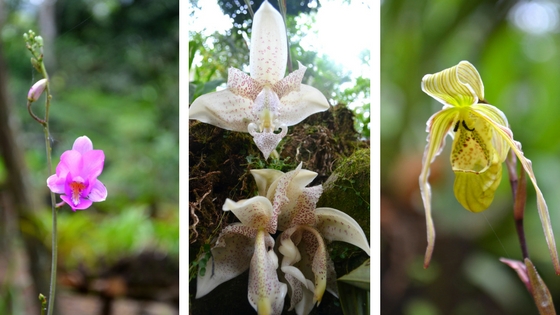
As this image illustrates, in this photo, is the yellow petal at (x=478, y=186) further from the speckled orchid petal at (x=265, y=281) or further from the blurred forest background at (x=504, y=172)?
the speckled orchid petal at (x=265, y=281)

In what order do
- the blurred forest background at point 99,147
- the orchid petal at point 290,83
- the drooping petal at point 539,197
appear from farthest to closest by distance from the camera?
1. the blurred forest background at point 99,147
2. the orchid petal at point 290,83
3. the drooping petal at point 539,197

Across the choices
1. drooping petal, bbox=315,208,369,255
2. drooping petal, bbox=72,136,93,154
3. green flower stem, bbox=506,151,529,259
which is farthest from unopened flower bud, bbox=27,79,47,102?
green flower stem, bbox=506,151,529,259

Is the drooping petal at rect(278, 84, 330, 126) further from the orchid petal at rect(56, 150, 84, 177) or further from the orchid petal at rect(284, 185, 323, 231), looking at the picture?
the orchid petal at rect(56, 150, 84, 177)

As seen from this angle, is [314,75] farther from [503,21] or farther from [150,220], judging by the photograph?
[150,220]

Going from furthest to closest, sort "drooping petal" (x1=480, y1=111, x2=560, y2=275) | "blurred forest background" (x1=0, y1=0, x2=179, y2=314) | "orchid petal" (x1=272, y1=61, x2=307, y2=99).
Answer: "blurred forest background" (x1=0, y1=0, x2=179, y2=314) < "orchid petal" (x1=272, y1=61, x2=307, y2=99) < "drooping petal" (x1=480, y1=111, x2=560, y2=275)

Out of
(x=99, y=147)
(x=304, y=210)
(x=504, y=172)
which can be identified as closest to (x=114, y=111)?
(x=99, y=147)

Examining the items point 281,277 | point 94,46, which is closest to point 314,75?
point 281,277

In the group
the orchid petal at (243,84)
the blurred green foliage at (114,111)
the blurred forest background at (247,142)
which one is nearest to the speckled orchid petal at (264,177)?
the blurred forest background at (247,142)
